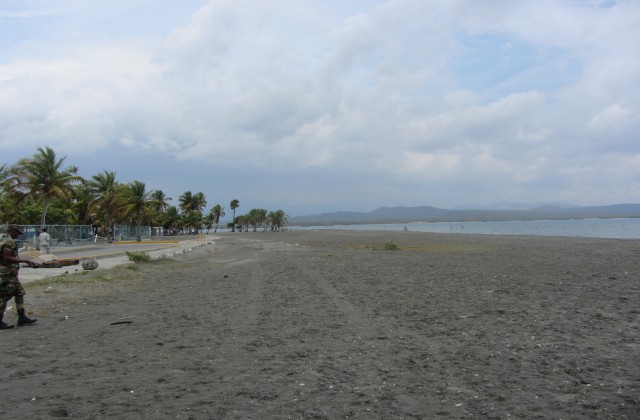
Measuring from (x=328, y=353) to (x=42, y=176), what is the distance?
3876 cm

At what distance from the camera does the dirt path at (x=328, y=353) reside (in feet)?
16.6

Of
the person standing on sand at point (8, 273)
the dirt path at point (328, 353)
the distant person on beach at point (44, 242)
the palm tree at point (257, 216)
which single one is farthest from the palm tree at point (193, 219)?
the person standing on sand at point (8, 273)

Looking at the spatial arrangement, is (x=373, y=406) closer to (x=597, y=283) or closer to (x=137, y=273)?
(x=597, y=283)

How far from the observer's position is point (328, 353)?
7176 mm

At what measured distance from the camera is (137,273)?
754 inches

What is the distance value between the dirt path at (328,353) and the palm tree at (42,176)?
2845 cm

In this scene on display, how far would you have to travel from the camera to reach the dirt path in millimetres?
5055

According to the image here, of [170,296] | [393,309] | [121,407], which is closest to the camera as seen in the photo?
[121,407]

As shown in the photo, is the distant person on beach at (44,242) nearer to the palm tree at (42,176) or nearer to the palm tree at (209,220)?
the palm tree at (42,176)

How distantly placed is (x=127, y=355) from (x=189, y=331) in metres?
1.79

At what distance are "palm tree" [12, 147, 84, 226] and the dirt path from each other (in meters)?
28.5

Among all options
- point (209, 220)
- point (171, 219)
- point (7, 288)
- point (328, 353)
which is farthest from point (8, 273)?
point (209, 220)

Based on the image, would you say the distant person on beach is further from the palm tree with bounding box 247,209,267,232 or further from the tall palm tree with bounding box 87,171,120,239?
the palm tree with bounding box 247,209,267,232

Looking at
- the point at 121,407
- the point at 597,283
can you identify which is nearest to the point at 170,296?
the point at 121,407
